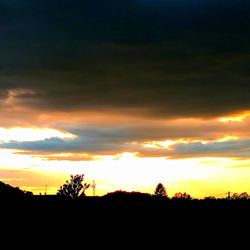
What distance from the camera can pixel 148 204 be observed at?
43438 millimetres

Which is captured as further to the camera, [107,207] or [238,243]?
[107,207]

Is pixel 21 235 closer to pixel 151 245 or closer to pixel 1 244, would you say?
pixel 1 244

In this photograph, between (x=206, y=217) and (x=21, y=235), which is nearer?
(x=21, y=235)

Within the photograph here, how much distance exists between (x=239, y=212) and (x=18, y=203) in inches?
678

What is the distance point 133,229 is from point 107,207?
4.87 meters

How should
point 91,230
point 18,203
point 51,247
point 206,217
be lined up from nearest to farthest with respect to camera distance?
point 51,247, point 91,230, point 206,217, point 18,203

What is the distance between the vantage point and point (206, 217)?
132 feet

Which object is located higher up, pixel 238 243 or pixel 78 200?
pixel 78 200

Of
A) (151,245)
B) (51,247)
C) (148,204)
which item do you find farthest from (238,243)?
(51,247)

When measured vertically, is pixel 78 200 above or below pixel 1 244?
above

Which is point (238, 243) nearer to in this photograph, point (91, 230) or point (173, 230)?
point (173, 230)

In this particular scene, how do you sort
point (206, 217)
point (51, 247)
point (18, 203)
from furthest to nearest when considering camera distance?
point (18, 203) → point (206, 217) → point (51, 247)

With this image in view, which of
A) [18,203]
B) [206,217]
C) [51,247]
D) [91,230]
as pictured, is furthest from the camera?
[18,203]

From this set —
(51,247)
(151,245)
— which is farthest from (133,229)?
(51,247)
